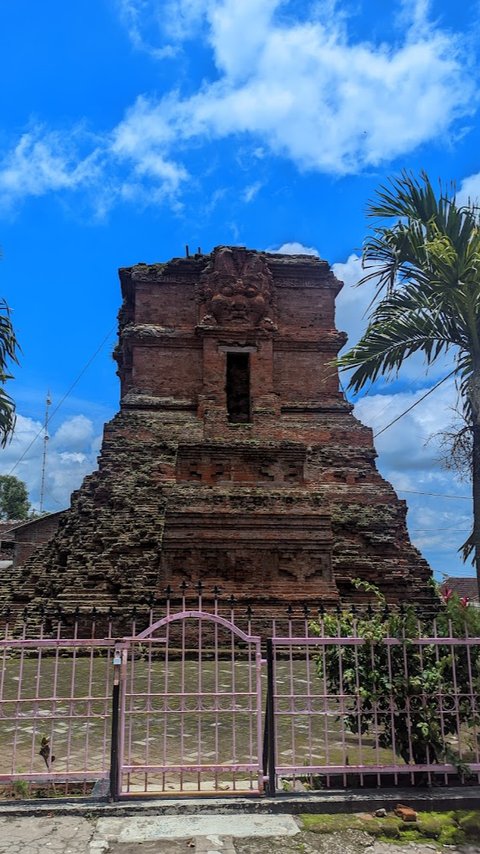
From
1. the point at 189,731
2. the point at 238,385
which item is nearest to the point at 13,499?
the point at 238,385

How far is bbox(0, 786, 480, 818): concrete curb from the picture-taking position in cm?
467

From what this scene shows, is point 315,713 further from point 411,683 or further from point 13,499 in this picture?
point 13,499

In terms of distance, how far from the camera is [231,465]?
1570 cm

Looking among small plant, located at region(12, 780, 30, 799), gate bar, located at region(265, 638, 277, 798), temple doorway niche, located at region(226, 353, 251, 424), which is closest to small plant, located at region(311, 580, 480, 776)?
gate bar, located at region(265, 638, 277, 798)

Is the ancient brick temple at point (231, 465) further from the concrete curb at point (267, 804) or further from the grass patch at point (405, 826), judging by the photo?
the grass patch at point (405, 826)

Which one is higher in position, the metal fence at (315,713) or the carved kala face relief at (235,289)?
the carved kala face relief at (235,289)

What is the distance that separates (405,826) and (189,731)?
2.94 m

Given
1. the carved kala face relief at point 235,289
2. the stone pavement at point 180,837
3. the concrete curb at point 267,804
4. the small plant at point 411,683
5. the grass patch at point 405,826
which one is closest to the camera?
the stone pavement at point 180,837

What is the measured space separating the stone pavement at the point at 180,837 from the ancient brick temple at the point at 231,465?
7.38 m

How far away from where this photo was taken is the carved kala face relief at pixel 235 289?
61.4 ft

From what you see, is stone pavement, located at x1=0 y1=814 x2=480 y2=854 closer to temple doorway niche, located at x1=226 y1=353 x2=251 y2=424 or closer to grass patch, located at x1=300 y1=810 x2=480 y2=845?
grass patch, located at x1=300 y1=810 x2=480 y2=845

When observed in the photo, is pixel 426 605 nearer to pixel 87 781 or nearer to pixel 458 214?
pixel 458 214

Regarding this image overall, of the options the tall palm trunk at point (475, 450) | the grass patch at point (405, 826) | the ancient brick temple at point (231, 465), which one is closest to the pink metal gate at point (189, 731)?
the grass patch at point (405, 826)

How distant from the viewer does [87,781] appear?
Result: 5125 mm
